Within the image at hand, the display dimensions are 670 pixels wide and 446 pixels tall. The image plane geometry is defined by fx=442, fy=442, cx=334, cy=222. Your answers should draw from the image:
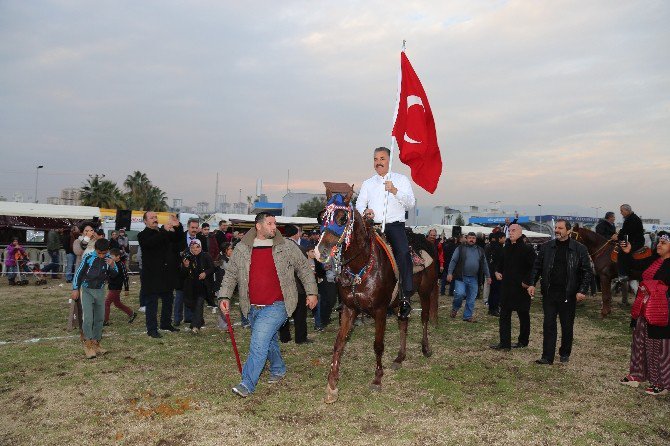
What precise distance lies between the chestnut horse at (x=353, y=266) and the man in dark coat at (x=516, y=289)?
3.06 meters

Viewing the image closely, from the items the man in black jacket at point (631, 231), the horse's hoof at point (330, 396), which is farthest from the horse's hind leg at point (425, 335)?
the man in black jacket at point (631, 231)

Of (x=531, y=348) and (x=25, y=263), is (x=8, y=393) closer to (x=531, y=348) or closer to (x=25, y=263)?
(x=531, y=348)

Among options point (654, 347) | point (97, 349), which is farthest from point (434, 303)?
point (97, 349)

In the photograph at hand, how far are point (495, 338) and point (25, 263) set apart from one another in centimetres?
1829

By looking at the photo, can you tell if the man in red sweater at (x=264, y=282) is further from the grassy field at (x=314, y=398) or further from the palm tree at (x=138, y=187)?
the palm tree at (x=138, y=187)

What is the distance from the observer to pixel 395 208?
676cm

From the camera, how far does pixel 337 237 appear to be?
5328 millimetres

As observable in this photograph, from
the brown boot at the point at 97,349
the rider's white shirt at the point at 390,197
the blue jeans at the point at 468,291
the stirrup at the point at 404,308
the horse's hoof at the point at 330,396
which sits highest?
the rider's white shirt at the point at 390,197

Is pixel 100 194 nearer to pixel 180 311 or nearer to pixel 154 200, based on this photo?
pixel 154 200

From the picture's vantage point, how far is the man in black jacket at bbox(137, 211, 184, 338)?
Answer: 28.6 feet

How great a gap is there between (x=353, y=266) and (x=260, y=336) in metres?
1.51

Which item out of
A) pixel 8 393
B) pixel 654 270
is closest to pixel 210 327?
pixel 8 393

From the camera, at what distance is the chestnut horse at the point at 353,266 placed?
17.7 feet

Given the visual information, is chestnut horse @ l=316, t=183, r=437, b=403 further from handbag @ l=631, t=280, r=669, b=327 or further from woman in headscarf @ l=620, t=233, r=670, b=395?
woman in headscarf @ l=620, t=233, r=670, b=395
